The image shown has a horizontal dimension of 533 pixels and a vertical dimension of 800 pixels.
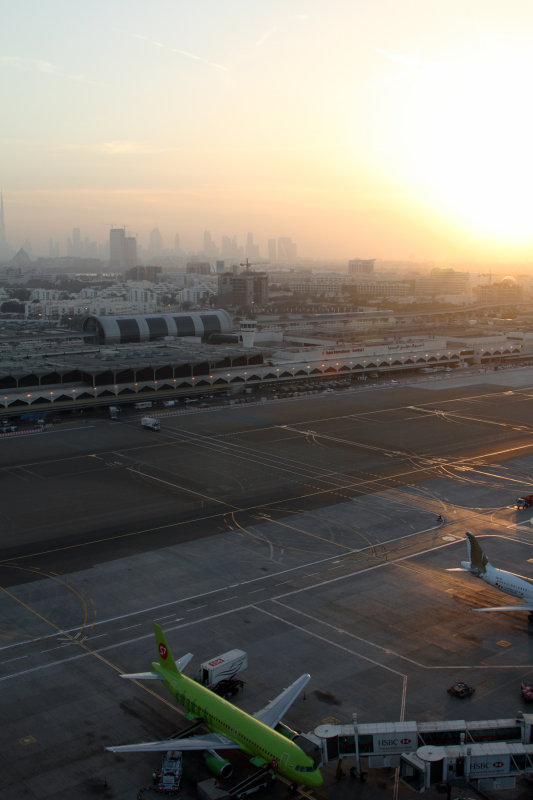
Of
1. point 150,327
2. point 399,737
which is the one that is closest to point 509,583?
point 399,737

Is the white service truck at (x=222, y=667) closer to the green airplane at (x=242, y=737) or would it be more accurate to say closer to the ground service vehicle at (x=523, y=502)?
the green airplane at (x=242, y=737)

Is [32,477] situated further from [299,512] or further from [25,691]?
[25,691]

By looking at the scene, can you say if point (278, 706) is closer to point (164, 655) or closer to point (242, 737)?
point (242, 737)

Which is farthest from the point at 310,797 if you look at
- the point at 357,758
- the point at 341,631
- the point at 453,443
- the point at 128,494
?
the point at 453,443

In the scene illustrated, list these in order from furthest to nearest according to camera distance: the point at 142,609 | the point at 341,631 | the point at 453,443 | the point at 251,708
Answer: the point at 453,443 < the point at 142,609 < the point at 341,631 < the point at 251,708

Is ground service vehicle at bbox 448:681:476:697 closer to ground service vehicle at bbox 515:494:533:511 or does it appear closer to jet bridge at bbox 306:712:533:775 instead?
jet bridge at bbox 306:712:533:775

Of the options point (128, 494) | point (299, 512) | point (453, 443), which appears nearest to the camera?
point (299, 512)
